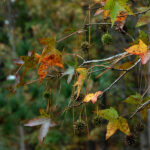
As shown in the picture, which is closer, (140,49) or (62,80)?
(140,49)

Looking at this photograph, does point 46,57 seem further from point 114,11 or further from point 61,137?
point 61,137

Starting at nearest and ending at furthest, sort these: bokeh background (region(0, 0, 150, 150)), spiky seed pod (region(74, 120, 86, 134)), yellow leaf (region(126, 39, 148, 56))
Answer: yellow leaf (region(126, 39, 148, 56))
spiky seed pod (region(74, 120, 86, 134))
bokeh background (region(0, 0, 150, 150))

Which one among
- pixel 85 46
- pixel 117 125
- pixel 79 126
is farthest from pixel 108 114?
pixel 85 46

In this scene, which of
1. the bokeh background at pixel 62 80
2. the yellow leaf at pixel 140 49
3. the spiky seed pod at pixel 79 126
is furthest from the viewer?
the bokeh background at pixel 62 80

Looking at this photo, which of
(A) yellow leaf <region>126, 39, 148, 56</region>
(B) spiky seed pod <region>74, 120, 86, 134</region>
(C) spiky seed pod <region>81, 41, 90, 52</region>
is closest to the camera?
(A) yellow leaf <region>126, 39, 148, 56</region>

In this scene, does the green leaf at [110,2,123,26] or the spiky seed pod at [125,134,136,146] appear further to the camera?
the spiky seed pod at [125,134,136,146]

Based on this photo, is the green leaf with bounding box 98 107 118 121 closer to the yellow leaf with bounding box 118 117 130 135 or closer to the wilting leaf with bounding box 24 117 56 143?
the yellow leaf with bounding box 118 117 130 135

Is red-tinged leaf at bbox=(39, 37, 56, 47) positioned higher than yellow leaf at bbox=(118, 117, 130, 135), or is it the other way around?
red-tinged leaf at bbox=(39, 37, 56, 47)

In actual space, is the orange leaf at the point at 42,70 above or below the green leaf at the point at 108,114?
above

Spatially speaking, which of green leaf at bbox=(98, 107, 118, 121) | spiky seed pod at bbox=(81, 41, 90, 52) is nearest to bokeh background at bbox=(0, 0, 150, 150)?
spiky seed pod at bbox=(81, 41, 90, 52)

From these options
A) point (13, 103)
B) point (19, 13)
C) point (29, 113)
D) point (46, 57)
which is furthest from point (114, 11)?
point (19, 13)

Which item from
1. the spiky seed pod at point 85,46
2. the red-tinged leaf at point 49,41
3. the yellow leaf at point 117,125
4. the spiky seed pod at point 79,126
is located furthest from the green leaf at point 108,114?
the spiky seed pod at point 85,46

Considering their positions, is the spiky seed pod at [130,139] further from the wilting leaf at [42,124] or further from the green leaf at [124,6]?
the green leaf at [124,6]

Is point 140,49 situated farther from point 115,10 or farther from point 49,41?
point 49,41
